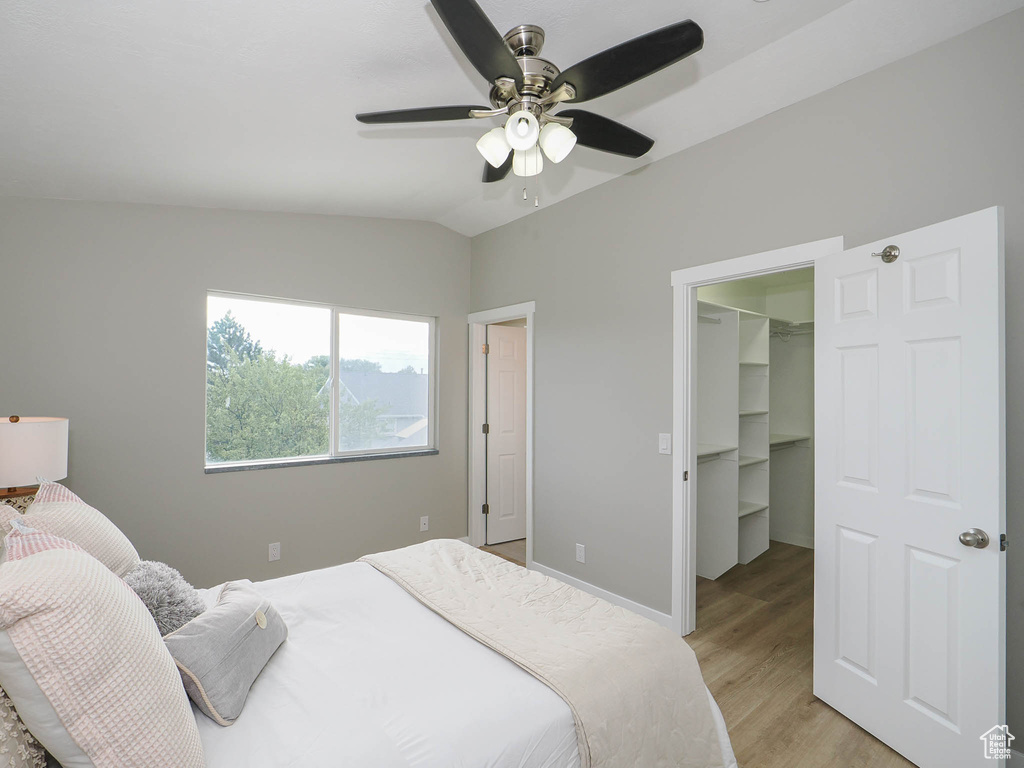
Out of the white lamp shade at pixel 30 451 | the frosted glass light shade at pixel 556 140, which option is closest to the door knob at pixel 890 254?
the frosted glass light shade at pixel 556 140

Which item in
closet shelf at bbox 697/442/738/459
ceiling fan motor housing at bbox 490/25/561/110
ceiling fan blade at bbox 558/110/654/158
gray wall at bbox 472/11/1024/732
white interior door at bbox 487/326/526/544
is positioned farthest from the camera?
white interior door at bbox 487/326/526/544

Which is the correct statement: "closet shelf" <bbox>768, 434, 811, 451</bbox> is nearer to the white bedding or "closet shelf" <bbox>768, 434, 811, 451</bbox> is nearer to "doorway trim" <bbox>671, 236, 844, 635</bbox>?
"doorway trim" <bbox>671, 236, 844, 635</bbox>

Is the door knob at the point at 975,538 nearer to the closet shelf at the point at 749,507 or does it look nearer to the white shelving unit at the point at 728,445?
the white shelving unit at the point at 728,445

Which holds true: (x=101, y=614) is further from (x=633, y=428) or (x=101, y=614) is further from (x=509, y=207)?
(x=509, y=207)

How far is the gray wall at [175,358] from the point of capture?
2.91 m

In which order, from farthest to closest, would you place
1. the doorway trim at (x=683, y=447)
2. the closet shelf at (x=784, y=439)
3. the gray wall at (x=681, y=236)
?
the closet shelf at (x=784, y=439) < the doorway trim at (x=683, y=447) < the gray wall at (x=681, y=236)

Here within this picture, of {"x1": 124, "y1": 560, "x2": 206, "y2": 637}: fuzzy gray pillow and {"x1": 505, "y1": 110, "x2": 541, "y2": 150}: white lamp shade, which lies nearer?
{"x1": 124, "y1": 560, "x2": 206, "y2": 637}: fuzzy gray pillow

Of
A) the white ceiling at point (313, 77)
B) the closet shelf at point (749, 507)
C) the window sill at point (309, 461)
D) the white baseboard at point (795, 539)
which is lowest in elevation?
the white baseboard at point (795, 539)

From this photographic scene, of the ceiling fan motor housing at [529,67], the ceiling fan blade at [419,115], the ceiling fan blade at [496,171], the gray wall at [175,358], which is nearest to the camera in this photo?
the ceiling fan motor housing at [529,67]

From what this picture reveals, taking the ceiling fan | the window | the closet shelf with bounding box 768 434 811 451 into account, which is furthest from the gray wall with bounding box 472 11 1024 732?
the closet shelf with bounding box 768 434 811 451

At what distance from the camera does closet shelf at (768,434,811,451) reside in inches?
177

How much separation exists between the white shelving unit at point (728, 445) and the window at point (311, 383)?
221cm

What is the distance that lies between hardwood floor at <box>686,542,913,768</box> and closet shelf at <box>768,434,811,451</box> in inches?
39.3

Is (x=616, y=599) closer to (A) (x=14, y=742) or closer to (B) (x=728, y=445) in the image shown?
(B) (x=728, y=445)
